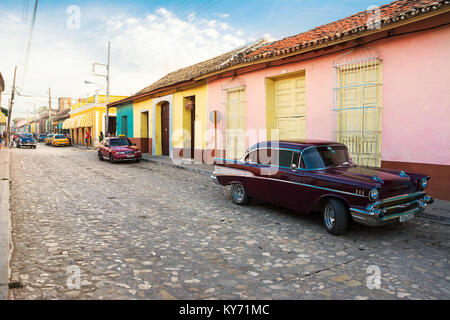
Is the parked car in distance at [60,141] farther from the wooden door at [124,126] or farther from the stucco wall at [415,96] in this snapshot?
the stucco wall at [415,96]

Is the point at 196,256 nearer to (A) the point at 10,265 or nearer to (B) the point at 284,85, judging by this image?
(A) the point at 10,265

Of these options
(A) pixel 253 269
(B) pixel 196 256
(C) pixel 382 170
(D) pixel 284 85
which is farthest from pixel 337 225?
(D) pixel 284 85

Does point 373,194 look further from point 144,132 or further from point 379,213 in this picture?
point 144,132

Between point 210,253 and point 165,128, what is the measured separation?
52.1 feet

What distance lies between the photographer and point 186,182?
33.5ft

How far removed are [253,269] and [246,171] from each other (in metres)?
3.11

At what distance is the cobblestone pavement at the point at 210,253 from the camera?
324 cm

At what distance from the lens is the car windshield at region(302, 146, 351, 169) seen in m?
5.46

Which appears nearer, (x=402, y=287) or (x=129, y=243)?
(x=402, y=287)

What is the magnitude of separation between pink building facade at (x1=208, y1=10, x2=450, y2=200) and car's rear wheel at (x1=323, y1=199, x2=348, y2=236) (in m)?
3.56

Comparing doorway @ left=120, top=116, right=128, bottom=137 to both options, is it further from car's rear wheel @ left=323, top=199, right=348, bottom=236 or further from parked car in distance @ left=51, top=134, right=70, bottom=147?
car's rear wheel @ left=323, top=199, right=348, bottom=236

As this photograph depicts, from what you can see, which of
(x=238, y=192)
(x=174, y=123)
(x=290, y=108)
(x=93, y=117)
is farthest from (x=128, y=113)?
(x=238, y=192)

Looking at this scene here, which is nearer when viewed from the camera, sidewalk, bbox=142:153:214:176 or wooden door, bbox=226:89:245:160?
sidewalk, bbox=142:153:214:176

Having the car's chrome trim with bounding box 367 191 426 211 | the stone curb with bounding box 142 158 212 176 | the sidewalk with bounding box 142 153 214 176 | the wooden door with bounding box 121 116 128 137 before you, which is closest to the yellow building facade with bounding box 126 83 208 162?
the sidewalk with bounding box 142 153 214 176
